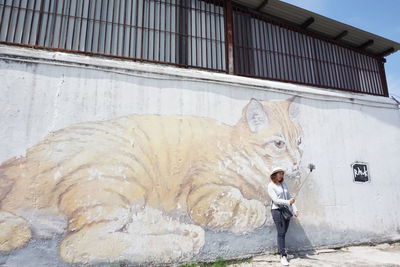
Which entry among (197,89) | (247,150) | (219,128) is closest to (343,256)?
(247,150)

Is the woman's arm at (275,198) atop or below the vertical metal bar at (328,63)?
below

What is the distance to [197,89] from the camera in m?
4.75

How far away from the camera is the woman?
4246mm

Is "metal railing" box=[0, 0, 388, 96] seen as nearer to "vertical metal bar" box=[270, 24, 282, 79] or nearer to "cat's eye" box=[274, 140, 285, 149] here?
"vertical metal bar" box=[270, 24, 282, 79]

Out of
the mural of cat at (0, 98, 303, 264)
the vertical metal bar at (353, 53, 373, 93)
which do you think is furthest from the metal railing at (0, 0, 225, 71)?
the vertical metal bar at (353, 53, 373, 93)

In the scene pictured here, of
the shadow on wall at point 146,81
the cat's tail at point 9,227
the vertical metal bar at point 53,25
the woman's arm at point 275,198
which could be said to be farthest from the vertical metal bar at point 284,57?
the cat's tail at point 9,227

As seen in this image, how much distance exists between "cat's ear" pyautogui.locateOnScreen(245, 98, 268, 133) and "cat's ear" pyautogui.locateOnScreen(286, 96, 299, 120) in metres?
0.58

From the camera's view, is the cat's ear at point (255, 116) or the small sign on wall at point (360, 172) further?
the small sign on wall at point (360, 172)

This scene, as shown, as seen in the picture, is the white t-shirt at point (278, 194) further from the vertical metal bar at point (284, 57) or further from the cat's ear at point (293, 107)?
the vertical metal bar at point (284, 57)

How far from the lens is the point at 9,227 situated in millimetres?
3459

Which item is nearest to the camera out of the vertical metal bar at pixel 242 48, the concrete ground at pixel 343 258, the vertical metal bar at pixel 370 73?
the concrete ground at pixel 343 258

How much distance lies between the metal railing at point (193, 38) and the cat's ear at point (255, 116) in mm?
739

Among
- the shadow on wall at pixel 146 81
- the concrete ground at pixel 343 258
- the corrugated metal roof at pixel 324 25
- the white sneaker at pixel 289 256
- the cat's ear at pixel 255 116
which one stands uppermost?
the corrugated metal roof at pixel 324 25

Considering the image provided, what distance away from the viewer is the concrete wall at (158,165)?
12.0 ft
